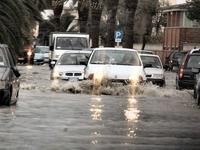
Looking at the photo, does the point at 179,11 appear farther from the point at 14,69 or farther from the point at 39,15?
the point at 14,69

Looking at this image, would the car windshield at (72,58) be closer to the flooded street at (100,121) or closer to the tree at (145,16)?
the flooded street at (100,121)

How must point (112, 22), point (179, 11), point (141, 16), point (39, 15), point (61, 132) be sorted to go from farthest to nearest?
point (141, 16) < point (179, 11) < point (112, 22) < point (39, 15) < point (61, 132)

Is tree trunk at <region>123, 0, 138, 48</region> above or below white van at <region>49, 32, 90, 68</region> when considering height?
above

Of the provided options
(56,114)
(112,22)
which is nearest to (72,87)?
(56,114)

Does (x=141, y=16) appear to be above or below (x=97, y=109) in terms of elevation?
above

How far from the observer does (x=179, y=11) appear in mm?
74000

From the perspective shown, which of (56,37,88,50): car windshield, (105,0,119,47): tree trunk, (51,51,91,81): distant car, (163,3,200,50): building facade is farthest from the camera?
(163,3,200,50): building facade

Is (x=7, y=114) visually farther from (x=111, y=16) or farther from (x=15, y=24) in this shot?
(x=111, y=16)

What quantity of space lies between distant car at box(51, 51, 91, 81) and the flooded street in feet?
13.2

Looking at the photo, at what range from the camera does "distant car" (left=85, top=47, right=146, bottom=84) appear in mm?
21953

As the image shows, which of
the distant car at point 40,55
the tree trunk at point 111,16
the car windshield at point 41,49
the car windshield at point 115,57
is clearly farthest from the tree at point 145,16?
the car windshield at point 115,57

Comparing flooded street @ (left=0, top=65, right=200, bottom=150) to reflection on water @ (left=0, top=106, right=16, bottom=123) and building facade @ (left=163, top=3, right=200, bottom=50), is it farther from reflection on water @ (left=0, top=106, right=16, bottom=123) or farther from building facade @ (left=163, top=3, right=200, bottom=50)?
building facade @ (left=163, top=3, right=200, bottom=50)

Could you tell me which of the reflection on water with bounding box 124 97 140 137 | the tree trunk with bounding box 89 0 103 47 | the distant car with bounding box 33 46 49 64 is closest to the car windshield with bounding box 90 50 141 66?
the reflection on water with bounding box 124 97 140 137

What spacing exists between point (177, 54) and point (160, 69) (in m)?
25.3
